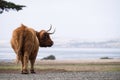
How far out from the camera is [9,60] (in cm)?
3734

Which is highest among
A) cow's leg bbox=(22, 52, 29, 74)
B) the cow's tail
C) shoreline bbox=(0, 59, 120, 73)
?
the cow's tail

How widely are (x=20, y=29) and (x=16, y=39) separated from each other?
511 millimetres

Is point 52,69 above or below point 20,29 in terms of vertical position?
below

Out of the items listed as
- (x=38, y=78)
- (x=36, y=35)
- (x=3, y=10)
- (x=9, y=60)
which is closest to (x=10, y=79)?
(x=38, y=78)

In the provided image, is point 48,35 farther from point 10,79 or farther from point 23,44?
point 10,79

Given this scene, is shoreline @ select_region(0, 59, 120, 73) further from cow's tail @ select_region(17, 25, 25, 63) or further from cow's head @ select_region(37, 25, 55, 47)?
cow's tail @ select_region(17, 25, 25, 63)

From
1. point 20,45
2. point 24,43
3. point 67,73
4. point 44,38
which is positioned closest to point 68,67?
point 44,38

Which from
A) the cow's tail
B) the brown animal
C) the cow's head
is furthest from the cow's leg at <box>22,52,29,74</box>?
the cow's head

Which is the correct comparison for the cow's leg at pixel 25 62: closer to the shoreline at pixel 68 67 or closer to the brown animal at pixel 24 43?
the brown animal at pixel 24 43

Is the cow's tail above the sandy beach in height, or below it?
above

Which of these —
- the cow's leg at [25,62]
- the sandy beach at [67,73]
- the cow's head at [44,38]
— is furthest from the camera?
the cow's head at [44,38]

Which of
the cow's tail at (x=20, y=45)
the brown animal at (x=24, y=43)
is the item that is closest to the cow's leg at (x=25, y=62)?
the brown animal at (x=24, y=43)

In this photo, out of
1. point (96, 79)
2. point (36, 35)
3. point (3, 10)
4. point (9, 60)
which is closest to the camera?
point (96, 79)

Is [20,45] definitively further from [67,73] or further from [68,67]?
[68,67]
